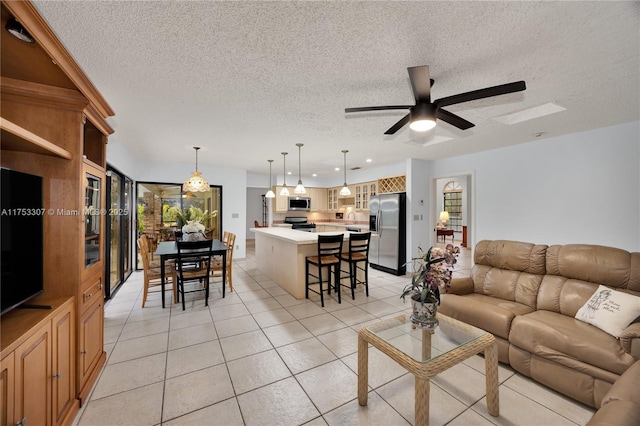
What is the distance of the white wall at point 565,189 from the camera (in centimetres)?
334

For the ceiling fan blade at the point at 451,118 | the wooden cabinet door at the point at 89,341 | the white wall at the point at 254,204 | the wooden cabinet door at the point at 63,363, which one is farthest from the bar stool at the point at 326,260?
the white wall at the point at 254,204

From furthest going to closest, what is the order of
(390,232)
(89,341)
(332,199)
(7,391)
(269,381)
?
1. (332,199)
2. (390,232)
3. (269,381)
4. (89,341)
5. (7,391)

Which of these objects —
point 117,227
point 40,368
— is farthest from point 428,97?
point 117,227

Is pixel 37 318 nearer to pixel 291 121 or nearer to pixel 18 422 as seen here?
pixel 18 422

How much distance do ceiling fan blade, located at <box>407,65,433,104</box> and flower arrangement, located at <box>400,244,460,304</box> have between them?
1115 mm

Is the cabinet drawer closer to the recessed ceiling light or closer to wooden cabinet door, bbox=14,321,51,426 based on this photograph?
wooden cabinet door, bbox=14,321,51,426

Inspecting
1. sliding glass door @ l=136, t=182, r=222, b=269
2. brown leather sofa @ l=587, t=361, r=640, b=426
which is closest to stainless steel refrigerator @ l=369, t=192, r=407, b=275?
sliding glass door @ l=136, t=182, r=222, b=269

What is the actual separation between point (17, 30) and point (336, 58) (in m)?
1.82

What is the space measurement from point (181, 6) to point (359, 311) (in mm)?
3520

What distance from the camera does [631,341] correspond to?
67.8 inches

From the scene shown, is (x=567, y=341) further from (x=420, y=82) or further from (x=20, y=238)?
(x=20, y=238)

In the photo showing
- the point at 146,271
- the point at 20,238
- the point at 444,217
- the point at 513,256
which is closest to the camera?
the point at 20,238

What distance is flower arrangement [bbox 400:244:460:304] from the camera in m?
1.79

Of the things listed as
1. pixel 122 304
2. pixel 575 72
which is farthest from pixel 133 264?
pixel 575 72
